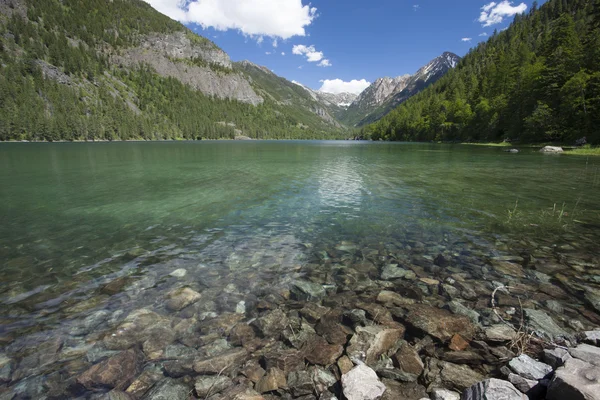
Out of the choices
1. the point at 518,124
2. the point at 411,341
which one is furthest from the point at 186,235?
the point at 518,124

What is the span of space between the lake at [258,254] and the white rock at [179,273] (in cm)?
6

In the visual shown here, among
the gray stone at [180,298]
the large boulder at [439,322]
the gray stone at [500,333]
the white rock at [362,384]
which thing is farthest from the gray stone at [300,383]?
the gray stone at [500,333]

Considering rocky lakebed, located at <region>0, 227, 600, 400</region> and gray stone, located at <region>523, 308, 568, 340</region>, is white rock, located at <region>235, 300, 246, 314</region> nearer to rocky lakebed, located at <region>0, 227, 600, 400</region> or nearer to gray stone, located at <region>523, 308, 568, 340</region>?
rocky lakebed, located at <region>0, 227, 600, 400</region>

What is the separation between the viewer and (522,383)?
420 cm

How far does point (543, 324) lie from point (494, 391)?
372 cm

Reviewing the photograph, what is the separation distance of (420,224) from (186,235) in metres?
11.5

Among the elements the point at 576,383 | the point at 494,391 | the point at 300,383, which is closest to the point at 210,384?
the point at 300,383

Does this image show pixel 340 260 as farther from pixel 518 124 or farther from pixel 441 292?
pixel 518 124

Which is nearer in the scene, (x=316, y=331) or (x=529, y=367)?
(x=529, y=367)

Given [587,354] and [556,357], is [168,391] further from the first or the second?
[587,354]

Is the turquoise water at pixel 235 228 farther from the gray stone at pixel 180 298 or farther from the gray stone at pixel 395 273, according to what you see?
the gray stone at pixel 395 273

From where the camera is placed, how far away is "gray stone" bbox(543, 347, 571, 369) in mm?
4496

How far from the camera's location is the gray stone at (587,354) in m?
4.11

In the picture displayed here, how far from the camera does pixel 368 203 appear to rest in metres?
18.5
